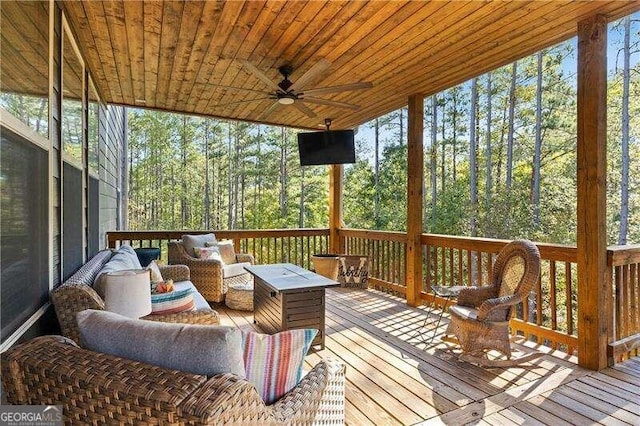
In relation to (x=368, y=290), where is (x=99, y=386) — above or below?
above

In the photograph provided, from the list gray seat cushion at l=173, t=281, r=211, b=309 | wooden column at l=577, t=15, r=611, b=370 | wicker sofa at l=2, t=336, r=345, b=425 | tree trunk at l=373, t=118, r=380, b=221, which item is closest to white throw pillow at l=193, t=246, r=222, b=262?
gray seat cushion at l=173, t=281, r=211, b=309

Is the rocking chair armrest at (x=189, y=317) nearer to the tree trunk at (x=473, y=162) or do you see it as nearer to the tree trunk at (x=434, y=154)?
the tree trunk at (x=473, y=162)

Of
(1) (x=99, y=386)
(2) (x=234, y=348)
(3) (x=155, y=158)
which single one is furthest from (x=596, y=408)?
(3) (x=155, y=158)

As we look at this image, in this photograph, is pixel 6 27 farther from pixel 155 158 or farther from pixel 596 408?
pixel 155 158

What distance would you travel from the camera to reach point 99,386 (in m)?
1.04

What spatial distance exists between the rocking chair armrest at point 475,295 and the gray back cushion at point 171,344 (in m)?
2.80

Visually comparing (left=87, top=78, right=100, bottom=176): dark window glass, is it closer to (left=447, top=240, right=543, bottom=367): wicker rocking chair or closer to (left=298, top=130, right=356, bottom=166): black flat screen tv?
(left=298, top=130, right=356, bottom=166): black flat screen tv

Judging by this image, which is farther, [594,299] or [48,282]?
A: [594,299]

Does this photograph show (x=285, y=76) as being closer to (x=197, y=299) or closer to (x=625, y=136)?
(x=197, y=299)

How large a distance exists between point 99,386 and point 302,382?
29.7 inches

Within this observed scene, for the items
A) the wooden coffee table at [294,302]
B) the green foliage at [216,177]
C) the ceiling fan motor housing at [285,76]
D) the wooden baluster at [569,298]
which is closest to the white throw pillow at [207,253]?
the wooden coffee table at [294,302]

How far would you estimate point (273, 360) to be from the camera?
53.1 inches

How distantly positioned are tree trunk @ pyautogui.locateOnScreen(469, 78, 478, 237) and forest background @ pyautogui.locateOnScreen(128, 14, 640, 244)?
35mm

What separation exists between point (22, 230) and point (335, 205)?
543 centimetres
